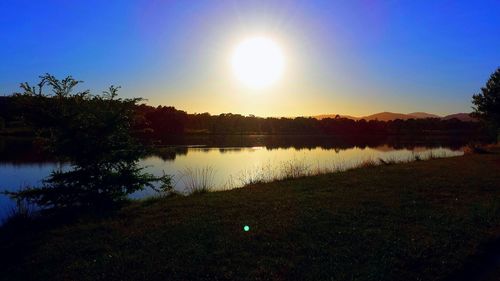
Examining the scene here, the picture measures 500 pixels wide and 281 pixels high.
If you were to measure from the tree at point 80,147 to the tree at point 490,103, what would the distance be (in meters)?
23.1

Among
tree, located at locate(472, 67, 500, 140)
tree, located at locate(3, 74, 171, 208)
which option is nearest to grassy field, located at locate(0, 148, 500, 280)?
tree, located at locate(3, 74, 171, 208)

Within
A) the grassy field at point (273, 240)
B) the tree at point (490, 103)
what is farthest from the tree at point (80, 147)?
the tree at point (490, 103)

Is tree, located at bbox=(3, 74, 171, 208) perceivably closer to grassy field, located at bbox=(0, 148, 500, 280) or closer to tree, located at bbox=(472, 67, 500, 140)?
grassy field, located at bbox=(0, 148, 500, 280)

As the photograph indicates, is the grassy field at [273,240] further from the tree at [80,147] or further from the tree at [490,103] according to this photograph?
the tree at [490,103]

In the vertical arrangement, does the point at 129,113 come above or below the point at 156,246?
above

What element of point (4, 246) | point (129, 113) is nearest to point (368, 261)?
point (4, 246)

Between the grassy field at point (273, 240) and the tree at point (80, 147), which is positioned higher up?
the tree at point (80, 147)

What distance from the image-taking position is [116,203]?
412 inches

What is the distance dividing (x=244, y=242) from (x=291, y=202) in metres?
3.54

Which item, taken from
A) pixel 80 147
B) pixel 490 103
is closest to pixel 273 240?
pixel 80 147

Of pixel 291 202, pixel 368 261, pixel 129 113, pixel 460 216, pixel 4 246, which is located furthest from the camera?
pixel 129 113

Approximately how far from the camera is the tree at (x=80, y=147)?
9.97 m

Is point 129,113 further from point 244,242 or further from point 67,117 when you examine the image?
point 244,242

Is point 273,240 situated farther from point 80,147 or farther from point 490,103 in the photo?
point 490,103
